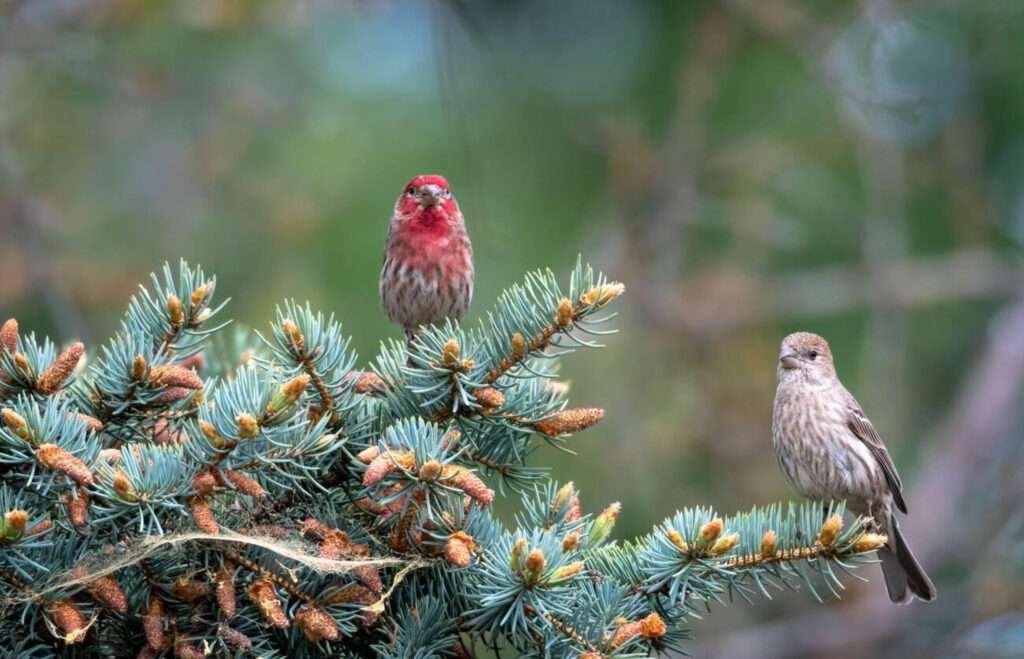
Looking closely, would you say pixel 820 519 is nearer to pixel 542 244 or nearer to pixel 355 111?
pixel 542 244

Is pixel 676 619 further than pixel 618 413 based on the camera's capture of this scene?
No

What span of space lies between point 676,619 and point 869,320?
213 inches

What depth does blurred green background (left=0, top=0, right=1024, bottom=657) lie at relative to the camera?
6.41 metres

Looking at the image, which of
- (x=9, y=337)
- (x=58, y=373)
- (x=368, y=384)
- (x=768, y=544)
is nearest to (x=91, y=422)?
(x=58, y=373)

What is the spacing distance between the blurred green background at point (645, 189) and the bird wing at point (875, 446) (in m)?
1.57

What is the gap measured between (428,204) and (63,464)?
3.00 m

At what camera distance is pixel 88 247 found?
6.56 m

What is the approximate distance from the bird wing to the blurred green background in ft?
5.15

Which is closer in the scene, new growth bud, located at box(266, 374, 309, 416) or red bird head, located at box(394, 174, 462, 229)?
new growth bud, located at box(266, 374, 309, 416)

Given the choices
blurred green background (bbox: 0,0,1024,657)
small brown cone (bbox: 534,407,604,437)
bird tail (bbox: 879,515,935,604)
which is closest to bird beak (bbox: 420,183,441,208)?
blurred green background (bbox: 0,0,1024,657)

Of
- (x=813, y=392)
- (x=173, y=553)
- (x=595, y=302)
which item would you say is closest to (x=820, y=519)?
(x=595, y=302)

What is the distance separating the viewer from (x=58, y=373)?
2.40 m

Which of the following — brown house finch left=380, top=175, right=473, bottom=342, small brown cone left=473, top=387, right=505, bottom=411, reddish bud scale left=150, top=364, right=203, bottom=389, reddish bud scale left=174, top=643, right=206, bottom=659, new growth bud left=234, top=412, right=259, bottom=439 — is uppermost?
brown house finch left=380, top=175, right=473, bottom=342

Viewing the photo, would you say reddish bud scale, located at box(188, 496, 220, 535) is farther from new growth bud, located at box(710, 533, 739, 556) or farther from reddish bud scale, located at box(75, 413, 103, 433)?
new growth bud, located at box(710, 533, 739, 556)
